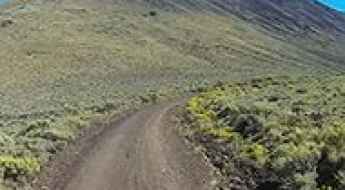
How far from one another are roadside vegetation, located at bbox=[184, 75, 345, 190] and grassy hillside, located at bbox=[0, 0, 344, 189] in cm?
474

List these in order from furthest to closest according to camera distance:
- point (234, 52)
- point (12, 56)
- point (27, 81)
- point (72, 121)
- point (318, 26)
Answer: point (318, 26)
point (234, 52)
point (12, 56)
point (27, 81)
point (72, 121)

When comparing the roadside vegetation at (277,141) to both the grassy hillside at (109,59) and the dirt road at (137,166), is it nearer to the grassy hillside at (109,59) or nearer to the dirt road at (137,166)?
the dirt road at (137,166)

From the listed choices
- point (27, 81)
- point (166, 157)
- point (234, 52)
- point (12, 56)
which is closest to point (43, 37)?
point (12, 56)

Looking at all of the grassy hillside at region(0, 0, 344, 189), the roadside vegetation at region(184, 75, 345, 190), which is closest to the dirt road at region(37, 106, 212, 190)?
the roadside vegetation at region(184, 75, 345, 190)

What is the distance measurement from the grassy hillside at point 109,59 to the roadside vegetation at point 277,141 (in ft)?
15.6

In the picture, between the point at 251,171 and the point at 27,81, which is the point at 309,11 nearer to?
the point at 27,81

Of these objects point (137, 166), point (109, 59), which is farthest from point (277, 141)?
point (109, 59)

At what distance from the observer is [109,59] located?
229 ft

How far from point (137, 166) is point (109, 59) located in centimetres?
5384

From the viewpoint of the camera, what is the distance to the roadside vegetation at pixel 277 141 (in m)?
13.9

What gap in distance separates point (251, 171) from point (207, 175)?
1.03m

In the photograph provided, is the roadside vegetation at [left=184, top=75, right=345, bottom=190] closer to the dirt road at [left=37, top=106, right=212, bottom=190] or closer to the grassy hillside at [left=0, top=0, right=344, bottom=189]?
the dirt road at [left=37, top=106, right=212, bottom=190]

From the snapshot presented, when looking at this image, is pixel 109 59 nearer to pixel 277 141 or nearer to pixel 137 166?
pixel 277 141

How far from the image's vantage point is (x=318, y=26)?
139 metres
